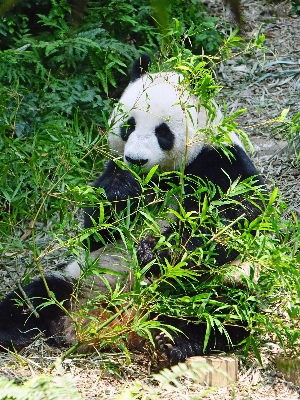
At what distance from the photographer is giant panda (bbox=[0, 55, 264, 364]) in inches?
128

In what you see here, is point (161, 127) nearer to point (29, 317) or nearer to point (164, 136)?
point (164, 136)

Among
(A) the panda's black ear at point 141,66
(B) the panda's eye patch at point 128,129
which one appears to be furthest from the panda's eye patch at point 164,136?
(A) the panda's black ear at point 141,66

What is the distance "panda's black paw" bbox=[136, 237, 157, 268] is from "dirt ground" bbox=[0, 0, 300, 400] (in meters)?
0.49

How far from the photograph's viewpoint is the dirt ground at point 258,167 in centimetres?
293

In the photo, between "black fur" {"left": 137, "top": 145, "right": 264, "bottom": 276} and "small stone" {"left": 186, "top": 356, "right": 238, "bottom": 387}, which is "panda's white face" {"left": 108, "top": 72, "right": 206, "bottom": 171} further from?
"small stone" {"left": 186, "top": 356, "right": 238, "bottom": 387}

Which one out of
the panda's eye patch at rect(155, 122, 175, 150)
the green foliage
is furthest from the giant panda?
the green foliage

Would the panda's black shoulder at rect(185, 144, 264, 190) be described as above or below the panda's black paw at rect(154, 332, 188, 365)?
above

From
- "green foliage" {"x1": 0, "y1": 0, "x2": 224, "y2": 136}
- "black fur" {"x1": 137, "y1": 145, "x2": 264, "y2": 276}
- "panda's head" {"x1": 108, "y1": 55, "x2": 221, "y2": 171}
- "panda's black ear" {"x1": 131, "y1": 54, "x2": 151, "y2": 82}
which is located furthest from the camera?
"green foliage" {"x1": 0, "y1": 0, "x2": 224, "y2": 136}

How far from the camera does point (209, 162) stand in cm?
366

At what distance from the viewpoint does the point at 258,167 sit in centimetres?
536

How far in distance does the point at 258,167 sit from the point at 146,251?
240cm

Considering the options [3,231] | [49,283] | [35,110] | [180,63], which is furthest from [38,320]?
[35,110]

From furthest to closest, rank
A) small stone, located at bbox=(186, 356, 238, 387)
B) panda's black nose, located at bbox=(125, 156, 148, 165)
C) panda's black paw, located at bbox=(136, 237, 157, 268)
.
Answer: panda's black nose, located at bbox=(125, 156, 148, 165) → panda's black paw, located at bbox=(136, 237, 157, 268) → small stone, located at bbox=(186, 356, 238, 387)

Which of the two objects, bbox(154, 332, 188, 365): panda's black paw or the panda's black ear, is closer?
bbox(154, 332, 188, 365): panda's black paw
